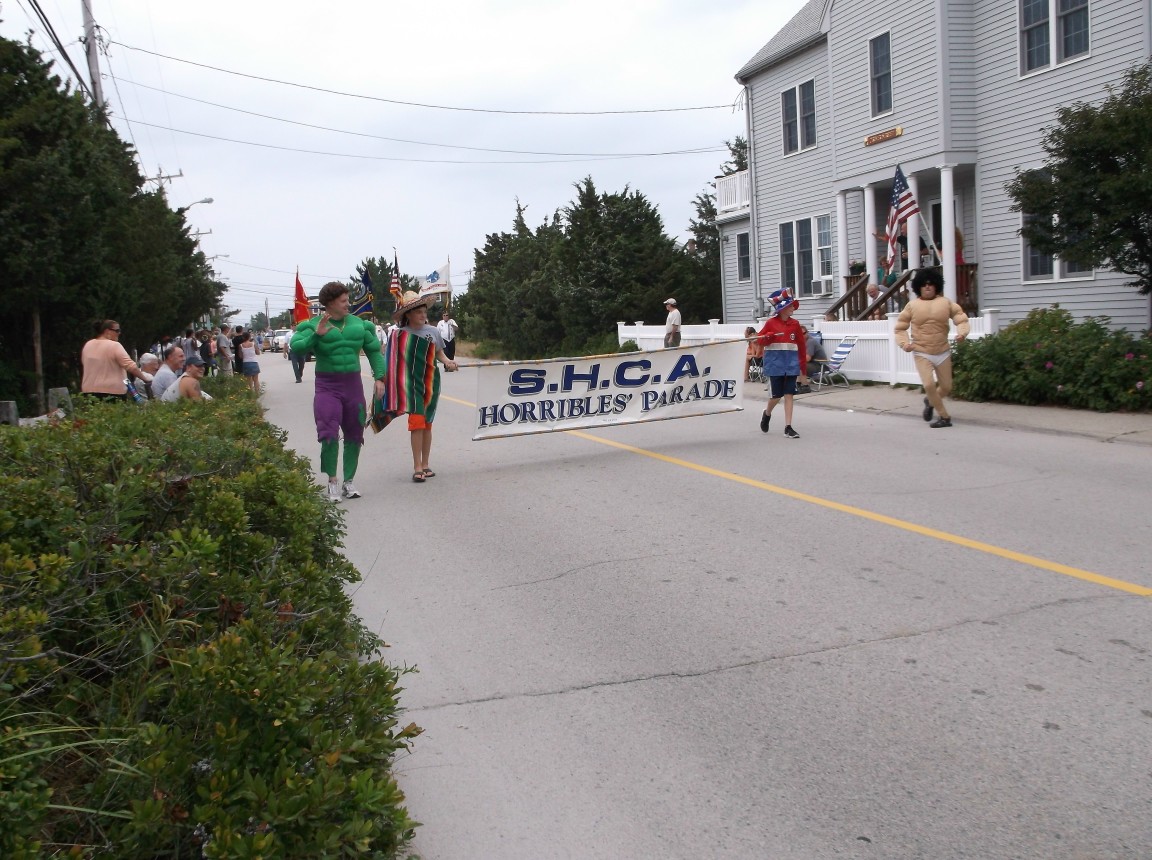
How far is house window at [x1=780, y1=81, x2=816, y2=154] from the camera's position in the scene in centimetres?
2816

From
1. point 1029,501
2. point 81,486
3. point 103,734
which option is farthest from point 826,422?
point 103,734

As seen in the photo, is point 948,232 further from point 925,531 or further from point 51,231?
point 51,231

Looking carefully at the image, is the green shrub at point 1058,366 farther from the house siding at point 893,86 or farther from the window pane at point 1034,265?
the house siding at point 893,86

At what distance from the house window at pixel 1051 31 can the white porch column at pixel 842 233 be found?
5.86 m

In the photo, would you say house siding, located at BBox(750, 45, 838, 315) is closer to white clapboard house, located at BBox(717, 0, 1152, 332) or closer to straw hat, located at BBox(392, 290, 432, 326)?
white clapboard house, located at BBox(717, 0, 1152, 332)

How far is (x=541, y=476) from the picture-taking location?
1125cm

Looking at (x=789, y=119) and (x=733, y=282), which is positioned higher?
(x=789, y=119)

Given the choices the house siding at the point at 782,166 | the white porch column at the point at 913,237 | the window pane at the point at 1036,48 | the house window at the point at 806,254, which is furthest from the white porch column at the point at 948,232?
the house window at the point at 806,254

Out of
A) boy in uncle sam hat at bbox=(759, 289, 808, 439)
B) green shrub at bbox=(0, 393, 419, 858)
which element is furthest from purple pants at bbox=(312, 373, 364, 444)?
boy in uncle sam hat at bbox=(759, 289, 808, 439)

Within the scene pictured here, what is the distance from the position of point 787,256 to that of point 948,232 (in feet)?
28.2

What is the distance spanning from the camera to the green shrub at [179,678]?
2.80m

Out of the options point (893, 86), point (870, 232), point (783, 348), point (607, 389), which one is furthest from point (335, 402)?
point (870, 232)

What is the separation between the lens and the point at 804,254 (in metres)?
29.4

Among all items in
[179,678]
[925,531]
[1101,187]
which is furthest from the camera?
[1101,187]
